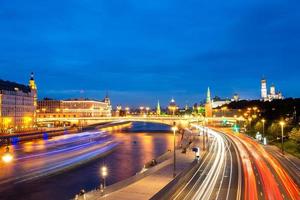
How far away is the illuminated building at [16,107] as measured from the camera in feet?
415

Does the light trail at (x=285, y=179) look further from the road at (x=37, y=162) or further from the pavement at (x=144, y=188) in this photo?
the road at (x=37, y=162)

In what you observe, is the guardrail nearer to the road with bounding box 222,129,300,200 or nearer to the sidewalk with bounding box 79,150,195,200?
the sidewalk with bounding box 79,150,195,200

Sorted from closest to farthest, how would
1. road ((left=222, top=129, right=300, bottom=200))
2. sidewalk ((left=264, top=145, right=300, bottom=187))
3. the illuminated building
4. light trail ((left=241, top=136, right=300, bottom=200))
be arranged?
road ((left=222, top=129, right=300, bottom=200)) < light trail ((left=241, top=136, right=300, bottom=200)) < sidewalk ((left=264, top=145, right=300, bottom=187)) < the illuminated building

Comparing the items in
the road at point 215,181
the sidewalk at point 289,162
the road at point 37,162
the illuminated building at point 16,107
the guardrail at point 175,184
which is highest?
the illuminated building at point 16,107

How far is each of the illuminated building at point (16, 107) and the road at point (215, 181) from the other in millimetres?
86481

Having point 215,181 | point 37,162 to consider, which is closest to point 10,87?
point 37,162

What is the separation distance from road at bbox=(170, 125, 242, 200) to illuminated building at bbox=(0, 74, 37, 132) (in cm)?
8648

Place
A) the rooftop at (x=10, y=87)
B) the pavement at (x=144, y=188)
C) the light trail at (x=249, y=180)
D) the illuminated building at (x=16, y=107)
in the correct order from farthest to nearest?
the rooftop at (x=10, y=87)
the illuminated building at (x=16, y=107)
the light trail at (x=249, y=180)
the pavement at (x=144, y=188)

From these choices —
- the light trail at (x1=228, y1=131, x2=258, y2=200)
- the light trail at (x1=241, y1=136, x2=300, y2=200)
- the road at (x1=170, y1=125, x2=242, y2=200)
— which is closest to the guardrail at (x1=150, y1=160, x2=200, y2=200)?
the road at (x1=170, y1=125, x2=242, y2=200)

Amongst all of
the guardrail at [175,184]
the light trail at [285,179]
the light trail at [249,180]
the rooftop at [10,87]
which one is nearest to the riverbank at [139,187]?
the guardrail at [175,184]

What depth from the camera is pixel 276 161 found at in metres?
52.7

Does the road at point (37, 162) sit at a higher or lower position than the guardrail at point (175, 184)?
lower

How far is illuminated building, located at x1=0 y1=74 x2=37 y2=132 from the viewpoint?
415 feet

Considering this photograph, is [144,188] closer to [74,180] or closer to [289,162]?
[74,180]
